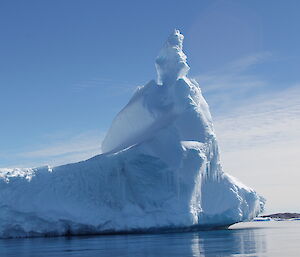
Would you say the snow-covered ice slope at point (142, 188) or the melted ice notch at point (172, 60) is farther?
the melted ice notch at point (172, 60)

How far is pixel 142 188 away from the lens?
28.5 m

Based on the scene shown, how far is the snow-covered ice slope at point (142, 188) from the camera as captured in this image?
27.1 m

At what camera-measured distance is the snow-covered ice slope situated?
27150 mm

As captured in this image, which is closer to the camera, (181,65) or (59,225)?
(59,225)

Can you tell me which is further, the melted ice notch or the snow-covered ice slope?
the melted ice notch

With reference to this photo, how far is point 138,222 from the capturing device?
27500 mm

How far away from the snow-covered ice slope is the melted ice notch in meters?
0.98

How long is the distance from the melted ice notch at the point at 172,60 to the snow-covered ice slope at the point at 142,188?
0.98m

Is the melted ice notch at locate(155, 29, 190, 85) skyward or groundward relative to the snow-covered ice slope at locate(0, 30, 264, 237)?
skyward

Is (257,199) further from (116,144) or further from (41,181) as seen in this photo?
(41,181)

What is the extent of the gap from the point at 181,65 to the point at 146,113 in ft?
12.5

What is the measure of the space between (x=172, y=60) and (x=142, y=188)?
9.23 m

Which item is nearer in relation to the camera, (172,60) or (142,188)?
(142,188)

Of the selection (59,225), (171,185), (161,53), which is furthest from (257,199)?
(59,225)
